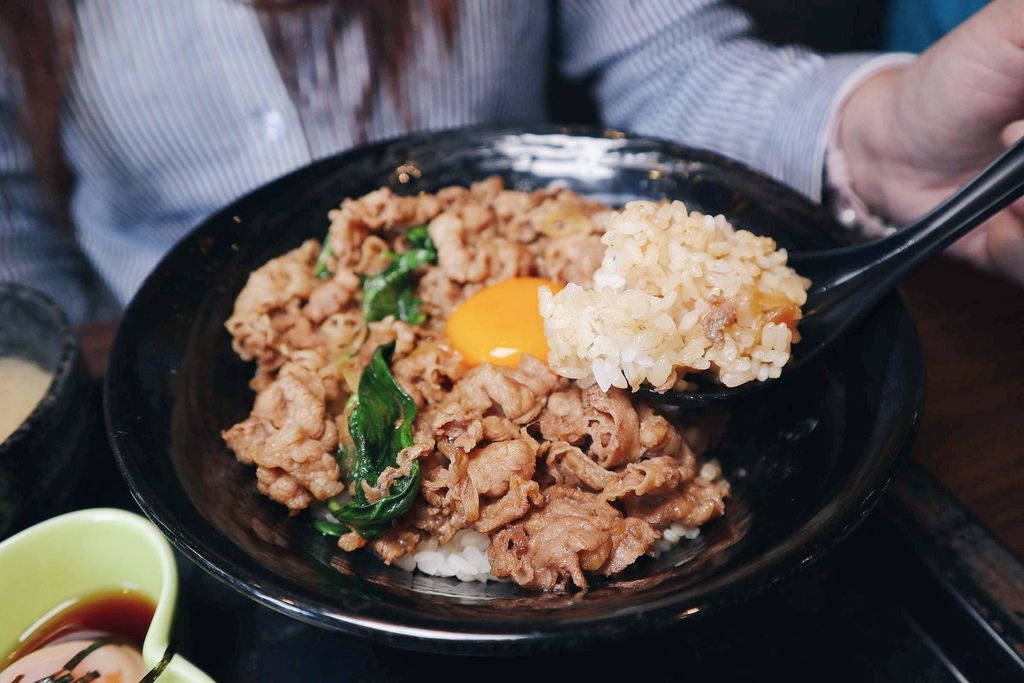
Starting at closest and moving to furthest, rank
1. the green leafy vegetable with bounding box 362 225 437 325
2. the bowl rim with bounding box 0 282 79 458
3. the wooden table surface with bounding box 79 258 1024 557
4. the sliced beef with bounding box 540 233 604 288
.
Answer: the bowl rim with bounding box 0 282 79 458, the wooden table surface with bounding box 79 258 1024 557, the sliced beef with bounding box 540 233 604 288, the green leafy vegetable with bounding box 362 225 437 325

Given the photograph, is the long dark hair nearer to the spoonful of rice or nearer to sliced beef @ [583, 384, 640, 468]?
the spoonful of rice

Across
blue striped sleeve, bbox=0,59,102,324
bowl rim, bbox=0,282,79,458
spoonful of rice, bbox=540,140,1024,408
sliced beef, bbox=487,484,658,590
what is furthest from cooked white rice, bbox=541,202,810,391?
blue striped sleeve, bbox=0,59,102,324

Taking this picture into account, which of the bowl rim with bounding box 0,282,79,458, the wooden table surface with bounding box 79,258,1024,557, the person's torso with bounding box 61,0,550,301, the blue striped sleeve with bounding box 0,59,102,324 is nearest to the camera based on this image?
the bowl rim with bounding box 0,282,79,458

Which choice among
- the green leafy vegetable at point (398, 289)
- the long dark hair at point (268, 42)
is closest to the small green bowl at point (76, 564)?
the green leafy vegetable at point (398, 289)

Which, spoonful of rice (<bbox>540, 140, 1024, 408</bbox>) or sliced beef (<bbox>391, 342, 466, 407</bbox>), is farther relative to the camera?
sliced beef (<bbox>391, 342, 466, 407</bbox>)

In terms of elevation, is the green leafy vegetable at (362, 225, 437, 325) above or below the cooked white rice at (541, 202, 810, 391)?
below

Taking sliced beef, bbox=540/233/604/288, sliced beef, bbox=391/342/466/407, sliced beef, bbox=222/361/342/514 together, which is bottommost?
sliced beef, bbox=222/361/342/514

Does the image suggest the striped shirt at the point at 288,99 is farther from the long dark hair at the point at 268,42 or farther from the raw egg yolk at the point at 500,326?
the raw egg yolk at the point at 500,326

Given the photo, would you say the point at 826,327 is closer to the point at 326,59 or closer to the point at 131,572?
the point at 131,572
